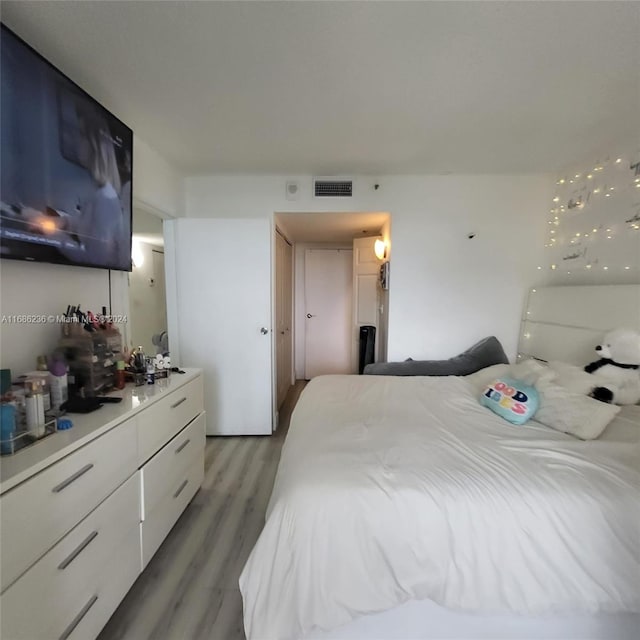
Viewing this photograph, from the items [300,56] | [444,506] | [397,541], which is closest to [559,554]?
[444,506]

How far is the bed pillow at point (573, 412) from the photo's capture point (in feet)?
4.51

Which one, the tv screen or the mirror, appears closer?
the tv screen

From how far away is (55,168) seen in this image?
1261 mm

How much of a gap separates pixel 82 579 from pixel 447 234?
316 cm

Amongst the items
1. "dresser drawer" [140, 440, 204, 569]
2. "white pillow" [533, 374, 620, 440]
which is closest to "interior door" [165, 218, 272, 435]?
"dresser drawer" [140, 440, 204, 569]

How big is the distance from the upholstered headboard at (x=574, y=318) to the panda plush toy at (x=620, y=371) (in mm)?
173

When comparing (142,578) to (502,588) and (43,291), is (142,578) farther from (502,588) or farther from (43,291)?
(502,588)

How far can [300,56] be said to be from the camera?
1.38 m

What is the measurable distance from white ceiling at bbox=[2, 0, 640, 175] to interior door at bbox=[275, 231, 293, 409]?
1.36 metres

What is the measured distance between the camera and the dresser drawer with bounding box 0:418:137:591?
0.80m

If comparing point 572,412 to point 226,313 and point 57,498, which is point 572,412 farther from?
point 226,313

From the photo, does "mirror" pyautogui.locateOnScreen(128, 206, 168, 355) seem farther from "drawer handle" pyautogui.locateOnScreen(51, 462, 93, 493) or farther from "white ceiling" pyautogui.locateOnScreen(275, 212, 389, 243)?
"drawer handle" pyautogui.locateOnScreen(51, 462, 93, 493)

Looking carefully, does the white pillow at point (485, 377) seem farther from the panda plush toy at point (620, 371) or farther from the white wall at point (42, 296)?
the white wall at point (42, 296)

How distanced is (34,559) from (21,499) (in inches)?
7.8
